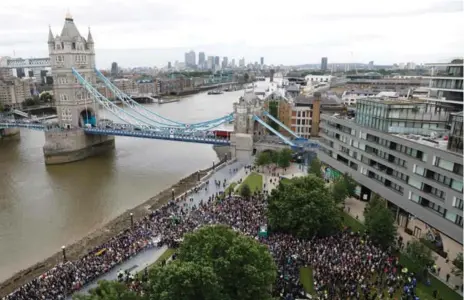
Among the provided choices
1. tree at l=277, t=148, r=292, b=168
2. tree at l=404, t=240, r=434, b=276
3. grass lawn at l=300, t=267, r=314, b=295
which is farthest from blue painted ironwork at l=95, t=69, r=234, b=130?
tree at l=404, t=240, r=434, b=276

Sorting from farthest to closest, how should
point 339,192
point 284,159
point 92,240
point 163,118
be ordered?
1. point 163,118
2. point 284,159
3. point 339,192
4. point 92,240

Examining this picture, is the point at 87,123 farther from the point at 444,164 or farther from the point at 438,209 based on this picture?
the point at 444,164

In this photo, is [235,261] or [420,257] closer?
[235,261]

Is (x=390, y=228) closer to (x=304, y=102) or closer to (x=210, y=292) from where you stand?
(x=210, y=292)

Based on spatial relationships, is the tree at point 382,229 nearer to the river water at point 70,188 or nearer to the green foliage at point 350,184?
the green foliage at point 350,184

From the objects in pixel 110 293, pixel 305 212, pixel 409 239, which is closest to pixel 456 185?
pixel 409 239

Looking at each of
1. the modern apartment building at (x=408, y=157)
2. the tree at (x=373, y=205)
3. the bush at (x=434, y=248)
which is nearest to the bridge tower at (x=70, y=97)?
the modern apartment building at (x=408, y=157)

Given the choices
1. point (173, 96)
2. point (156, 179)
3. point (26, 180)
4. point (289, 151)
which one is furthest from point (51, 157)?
point (173, 96)

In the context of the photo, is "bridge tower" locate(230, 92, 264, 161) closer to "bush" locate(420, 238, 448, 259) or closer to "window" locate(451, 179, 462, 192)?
"bush" locate(420, 238, 448, 259)
